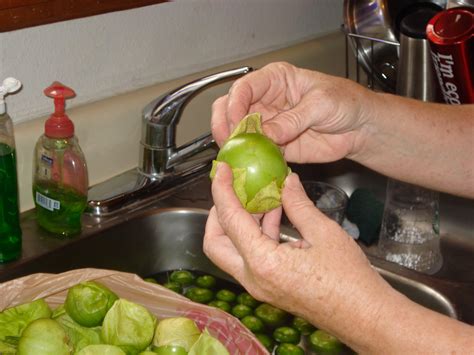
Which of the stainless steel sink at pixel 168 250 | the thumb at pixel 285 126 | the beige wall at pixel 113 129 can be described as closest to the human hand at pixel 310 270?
the thumb at pixel 285 126

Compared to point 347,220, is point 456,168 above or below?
above

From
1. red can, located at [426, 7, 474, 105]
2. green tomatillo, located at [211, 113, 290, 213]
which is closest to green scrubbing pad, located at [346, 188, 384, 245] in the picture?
red can, located at [426, 7, 474, 105]

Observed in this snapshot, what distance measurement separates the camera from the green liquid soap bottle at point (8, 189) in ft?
3.70

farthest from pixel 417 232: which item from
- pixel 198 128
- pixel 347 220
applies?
pixel 198 128

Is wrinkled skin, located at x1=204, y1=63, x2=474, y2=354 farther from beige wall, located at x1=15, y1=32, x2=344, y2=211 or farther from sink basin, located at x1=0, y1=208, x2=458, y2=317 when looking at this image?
beige wall, located at x1=15, y1=32, x2=344, y2=211

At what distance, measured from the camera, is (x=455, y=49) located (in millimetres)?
1317

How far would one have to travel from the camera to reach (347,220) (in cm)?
151

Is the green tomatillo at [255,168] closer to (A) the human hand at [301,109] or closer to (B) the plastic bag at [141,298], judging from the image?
(A) the human hand at [301,109]

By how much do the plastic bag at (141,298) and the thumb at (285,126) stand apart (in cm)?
25

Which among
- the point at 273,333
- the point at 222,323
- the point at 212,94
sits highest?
the point at 212,94

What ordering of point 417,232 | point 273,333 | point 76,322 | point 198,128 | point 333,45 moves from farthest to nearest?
1. point 333,45
2. point 198,128
3. point 417,232
4. point 273,333
5. point 76,322

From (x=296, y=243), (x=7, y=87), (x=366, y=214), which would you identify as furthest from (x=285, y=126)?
(x=366, y=214)

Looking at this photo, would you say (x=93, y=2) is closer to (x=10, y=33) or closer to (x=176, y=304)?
(x=10, y=33)

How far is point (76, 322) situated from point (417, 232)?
670mm
